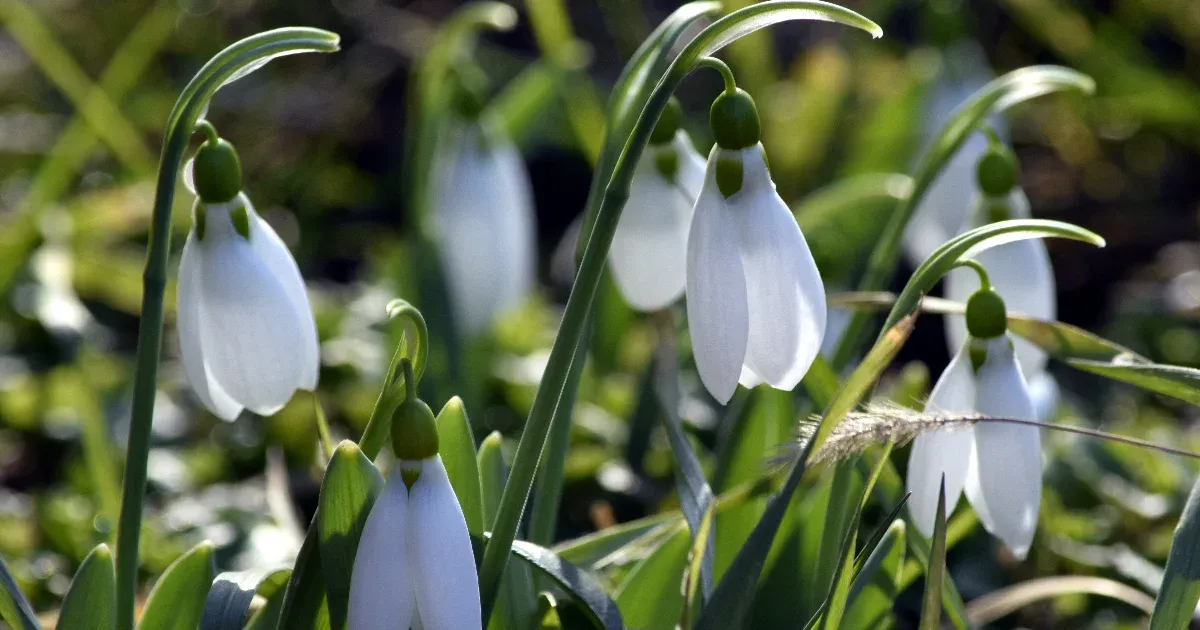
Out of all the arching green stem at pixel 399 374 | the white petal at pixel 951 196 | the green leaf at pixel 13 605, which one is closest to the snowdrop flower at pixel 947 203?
the white petal at pixel 951 196

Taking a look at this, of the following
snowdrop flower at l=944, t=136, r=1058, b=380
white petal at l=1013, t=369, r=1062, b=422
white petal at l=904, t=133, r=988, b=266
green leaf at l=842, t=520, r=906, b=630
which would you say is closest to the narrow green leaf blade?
green leaf at l=842, t=520, r=906, b=630

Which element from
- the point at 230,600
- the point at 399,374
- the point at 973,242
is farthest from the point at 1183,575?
the point at 230,600

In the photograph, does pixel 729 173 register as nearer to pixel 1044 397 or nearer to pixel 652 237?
pixel 652 237

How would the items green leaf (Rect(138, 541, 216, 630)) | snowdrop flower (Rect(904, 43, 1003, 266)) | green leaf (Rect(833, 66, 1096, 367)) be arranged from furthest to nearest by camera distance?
1. snowdrop flower (Rect(904, 43, 1003, 266))
2. green leaf (Rect(833, 66, 1096, 367))
3. green leaf (Rect(138, 541, 216, 630))

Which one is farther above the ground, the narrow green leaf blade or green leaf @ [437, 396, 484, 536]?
green leaf @ [437, 396, 484, 536]

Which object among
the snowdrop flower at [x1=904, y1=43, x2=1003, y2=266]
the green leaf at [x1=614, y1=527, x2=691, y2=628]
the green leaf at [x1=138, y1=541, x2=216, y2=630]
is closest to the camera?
the green leaf at [x1=138, y1=541, x2=216, y2=630]

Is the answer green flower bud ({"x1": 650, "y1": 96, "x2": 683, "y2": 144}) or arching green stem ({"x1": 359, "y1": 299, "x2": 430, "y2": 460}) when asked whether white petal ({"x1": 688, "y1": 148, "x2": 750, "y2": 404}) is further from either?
green flower bud ({"x1": 650, "y1": 96, "x2": 683, "y2": 144})
